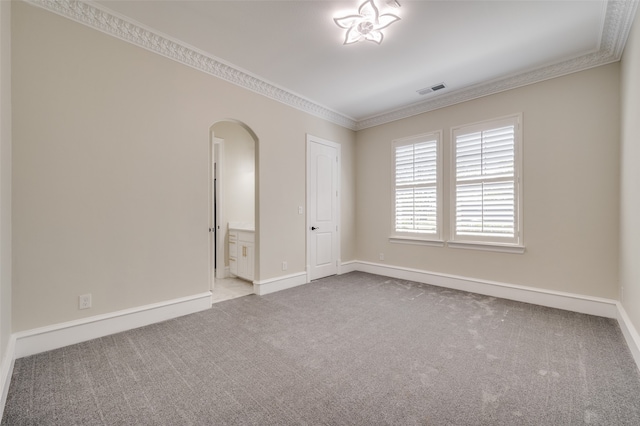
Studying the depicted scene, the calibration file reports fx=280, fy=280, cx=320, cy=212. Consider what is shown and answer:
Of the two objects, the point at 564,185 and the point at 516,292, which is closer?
the point at 564,185

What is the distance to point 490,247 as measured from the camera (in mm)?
3836

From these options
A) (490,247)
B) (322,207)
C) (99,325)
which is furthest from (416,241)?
(99,325)

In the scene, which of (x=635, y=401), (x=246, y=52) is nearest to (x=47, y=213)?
(x=246, y=52)

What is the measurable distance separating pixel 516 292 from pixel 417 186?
6.58 ft

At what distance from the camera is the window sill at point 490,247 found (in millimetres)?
3621

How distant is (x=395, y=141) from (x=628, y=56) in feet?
9.18

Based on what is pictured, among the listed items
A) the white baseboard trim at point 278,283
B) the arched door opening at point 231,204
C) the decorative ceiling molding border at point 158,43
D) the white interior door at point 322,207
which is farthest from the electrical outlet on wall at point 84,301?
the white interior door at point 322,207

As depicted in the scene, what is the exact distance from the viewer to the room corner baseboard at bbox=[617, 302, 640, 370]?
83.3 inches

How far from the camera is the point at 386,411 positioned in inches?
63.6

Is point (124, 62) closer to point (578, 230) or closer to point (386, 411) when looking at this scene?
point (386, 411)

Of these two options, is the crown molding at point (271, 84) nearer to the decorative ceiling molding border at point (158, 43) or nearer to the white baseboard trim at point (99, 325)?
the decorative ceiling molding border at point (158, 43)

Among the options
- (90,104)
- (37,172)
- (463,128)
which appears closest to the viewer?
(37,172)

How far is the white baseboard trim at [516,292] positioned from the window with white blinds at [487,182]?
60cm

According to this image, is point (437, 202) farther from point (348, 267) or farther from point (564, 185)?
point (348, 267)
